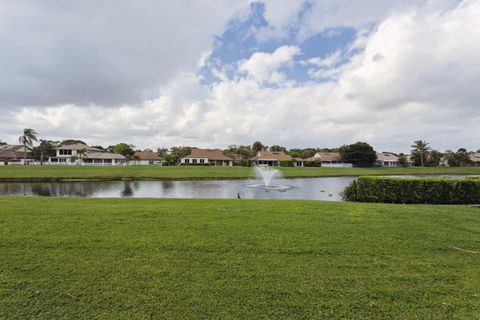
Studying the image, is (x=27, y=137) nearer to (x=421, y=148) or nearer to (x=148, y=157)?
(x=148, y=157)

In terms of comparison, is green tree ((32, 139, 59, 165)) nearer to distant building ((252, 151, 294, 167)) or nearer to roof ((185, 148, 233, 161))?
roof ((185, 148, 233, 161))

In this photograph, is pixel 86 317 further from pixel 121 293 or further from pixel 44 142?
pixel 44 142

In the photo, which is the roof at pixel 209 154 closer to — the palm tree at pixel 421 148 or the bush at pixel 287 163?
the bush at pixel 287 163

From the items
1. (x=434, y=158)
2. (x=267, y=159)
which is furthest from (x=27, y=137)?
(x=434, y=158)

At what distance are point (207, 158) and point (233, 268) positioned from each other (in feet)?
267

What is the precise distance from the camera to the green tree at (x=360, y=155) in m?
77.5

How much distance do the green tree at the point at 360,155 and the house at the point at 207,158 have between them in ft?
118

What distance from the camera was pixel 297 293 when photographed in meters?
3.79

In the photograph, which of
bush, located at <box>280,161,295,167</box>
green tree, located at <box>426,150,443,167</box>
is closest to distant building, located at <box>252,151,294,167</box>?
bush, located at <box>280,161,295,167</box>

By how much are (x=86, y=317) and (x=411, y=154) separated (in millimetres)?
109199

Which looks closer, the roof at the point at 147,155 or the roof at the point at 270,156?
the roof at the point at 270,156

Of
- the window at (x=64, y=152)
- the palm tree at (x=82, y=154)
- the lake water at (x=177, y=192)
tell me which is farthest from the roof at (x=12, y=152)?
the lake water at (x=177, y=192)

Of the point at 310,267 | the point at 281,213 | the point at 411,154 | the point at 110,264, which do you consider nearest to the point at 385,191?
the point at 281,213

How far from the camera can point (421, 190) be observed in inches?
539
